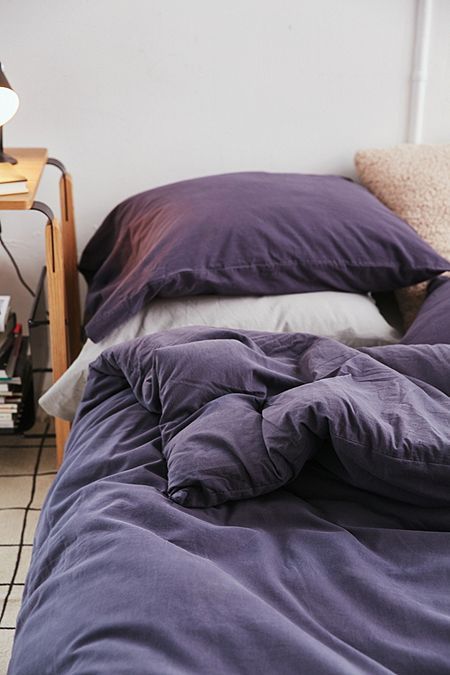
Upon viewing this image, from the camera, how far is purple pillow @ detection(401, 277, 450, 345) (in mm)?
1551

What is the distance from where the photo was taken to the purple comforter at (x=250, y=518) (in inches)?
36.8

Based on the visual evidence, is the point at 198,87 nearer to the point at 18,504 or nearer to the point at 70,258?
the point at 70,258

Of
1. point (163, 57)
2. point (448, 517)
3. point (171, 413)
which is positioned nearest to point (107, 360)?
point (171, 413)

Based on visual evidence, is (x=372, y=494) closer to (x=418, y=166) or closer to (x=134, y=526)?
(x=134, y=526)

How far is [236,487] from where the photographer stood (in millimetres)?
1189

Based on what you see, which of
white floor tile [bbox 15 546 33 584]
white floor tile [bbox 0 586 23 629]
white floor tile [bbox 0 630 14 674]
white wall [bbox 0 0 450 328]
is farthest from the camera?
white wall [bbox 0 0 450 328]

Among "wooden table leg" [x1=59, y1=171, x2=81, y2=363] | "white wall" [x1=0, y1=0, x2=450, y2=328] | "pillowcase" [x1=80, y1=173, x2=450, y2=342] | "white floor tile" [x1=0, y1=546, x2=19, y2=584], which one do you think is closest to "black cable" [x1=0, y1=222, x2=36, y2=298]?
"white wall" [x1=0, y1=0, x2=450, y2=328]

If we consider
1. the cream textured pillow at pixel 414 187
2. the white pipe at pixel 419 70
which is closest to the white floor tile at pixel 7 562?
the cream textured pillow at pixel 414 187

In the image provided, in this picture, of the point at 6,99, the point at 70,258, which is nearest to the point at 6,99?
the point at 6,99

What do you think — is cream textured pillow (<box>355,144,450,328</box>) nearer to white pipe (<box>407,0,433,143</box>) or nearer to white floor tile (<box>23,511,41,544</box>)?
white pipe (<box>407,0,433,143</box>)

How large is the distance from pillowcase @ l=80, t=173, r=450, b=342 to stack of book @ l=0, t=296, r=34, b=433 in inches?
10.6

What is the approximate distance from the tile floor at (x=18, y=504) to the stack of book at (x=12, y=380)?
72mm

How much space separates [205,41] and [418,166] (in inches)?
23.1

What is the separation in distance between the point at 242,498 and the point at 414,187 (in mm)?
1086
